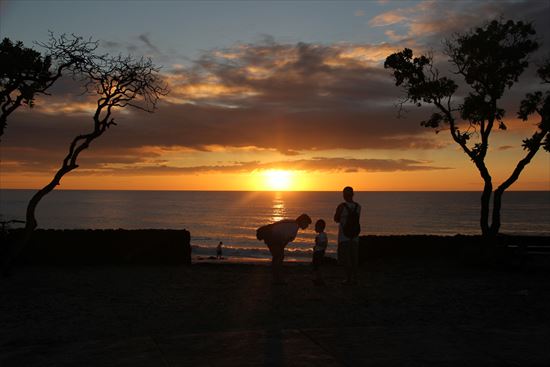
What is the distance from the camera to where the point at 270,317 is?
9695mm

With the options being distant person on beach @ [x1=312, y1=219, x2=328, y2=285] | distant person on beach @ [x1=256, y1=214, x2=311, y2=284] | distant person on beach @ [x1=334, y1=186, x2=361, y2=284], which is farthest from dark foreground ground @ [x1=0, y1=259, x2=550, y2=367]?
distant person on beach @ [x1=256, y1=214, x2=311, y2=284]

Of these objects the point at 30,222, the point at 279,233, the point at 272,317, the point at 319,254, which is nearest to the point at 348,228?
the point at 319,254

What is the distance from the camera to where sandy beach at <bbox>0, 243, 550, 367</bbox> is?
663 centimetres

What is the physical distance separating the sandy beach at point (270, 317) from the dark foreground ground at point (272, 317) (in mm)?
24

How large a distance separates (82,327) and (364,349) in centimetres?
490

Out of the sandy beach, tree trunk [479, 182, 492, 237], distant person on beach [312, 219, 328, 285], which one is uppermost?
tree trunk [479, 182, 492, 237]

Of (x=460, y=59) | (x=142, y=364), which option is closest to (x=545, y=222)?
(x=460, y=59)

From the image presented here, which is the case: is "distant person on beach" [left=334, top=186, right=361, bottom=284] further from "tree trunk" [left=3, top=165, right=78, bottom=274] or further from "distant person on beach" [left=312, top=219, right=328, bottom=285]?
"tree trunk" [left=3, top=165, right=78, bottom=274]

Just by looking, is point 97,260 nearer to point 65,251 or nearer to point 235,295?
point 65,251

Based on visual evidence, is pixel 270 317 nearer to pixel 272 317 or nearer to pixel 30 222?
pixel 272 317

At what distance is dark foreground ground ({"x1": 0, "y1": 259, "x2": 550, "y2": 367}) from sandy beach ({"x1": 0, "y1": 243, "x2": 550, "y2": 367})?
24 mm

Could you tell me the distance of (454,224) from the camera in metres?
113

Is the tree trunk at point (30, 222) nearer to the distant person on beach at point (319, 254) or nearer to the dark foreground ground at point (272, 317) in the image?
the dark foreground ground at point (272, 317)

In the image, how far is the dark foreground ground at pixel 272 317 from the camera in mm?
6609
